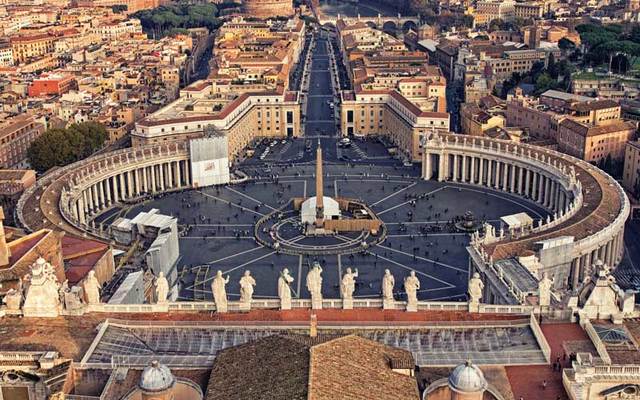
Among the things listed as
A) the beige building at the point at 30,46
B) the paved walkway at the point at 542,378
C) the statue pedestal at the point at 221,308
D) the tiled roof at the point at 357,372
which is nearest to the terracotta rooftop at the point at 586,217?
the paved walkway at the point at 542,378

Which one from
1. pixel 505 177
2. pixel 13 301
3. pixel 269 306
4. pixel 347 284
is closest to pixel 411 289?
pixel 347 284

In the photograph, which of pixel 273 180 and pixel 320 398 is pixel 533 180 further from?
pixel 320 398

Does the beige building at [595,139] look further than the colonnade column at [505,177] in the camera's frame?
Yes

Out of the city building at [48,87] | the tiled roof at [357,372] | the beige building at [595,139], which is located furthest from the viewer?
the city building at [48,87]

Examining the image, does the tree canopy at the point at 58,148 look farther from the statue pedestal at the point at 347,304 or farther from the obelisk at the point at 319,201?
the statue pedestal at the point at 347,304

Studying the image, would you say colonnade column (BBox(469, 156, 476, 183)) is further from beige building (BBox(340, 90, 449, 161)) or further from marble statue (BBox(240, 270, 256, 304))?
marble statue (BBox(240, 270, 256, 304))

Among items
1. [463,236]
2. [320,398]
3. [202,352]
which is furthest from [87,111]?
[320,398]

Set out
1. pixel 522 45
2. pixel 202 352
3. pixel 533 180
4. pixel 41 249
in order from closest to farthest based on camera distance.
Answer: pixel 202 352
pixel 41 249
pixel 533 180
pixel 522 45
